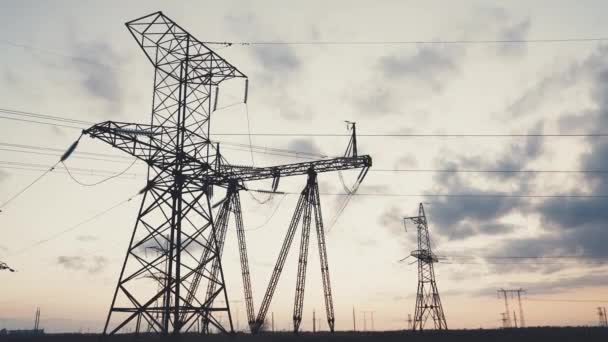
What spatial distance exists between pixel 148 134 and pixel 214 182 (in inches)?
209

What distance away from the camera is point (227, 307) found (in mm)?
28719

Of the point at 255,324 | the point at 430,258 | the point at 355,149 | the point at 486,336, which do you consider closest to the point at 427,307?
A: the point at 430,258

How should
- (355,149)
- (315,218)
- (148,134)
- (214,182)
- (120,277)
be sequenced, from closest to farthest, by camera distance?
(120,277) → (148,134) → (214,182) → (355,149) → (315,218)

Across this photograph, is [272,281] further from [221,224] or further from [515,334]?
[515,334]

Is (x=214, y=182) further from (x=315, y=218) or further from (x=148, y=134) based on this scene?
(x=315, y=218)

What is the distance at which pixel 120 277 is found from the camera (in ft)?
88.1

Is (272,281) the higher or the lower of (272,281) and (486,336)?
the higher

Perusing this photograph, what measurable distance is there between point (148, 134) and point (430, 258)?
50401mm

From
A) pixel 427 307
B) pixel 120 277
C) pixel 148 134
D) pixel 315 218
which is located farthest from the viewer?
pixel 427 307

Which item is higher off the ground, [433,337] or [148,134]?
[148,134]

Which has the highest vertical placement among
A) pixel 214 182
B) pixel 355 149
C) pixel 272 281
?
pixel 355 149

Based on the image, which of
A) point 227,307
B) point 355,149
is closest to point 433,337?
point 355,149

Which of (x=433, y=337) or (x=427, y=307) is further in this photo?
(x=427, y=307)

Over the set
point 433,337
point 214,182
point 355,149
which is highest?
point 355,149
